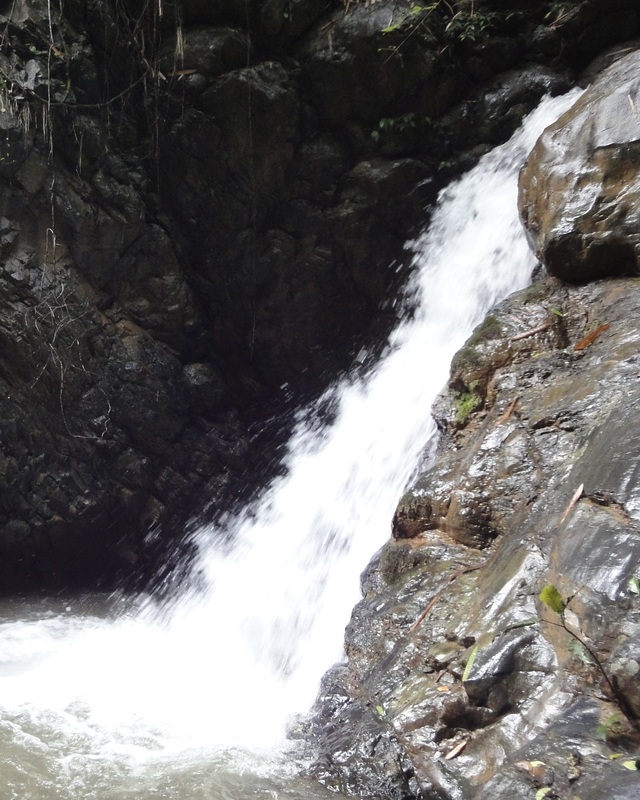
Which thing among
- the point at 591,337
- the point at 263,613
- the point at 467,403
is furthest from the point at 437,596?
the point at 263,613

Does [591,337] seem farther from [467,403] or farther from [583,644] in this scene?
[583,644]

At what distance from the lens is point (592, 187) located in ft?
11.3

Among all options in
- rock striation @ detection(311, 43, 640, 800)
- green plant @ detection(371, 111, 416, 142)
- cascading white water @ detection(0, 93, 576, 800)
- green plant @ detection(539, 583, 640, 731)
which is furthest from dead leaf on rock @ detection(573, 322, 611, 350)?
green plant @ detection(371, 111, 416, 142)

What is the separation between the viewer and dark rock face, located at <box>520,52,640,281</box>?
10.8 ft

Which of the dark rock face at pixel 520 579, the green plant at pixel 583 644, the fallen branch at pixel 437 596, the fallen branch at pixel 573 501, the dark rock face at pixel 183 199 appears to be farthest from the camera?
the dark rock face at pixel 183 199

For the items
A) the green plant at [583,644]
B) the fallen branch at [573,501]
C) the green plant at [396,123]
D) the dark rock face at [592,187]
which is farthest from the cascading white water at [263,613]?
the fallen branch at [573,501]

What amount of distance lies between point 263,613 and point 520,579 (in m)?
2.42

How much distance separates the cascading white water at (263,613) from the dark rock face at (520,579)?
63cm

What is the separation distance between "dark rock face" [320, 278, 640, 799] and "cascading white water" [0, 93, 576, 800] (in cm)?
63

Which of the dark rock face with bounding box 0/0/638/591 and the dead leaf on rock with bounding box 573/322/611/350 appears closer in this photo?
the dead leaf on rock with bounding box 573/322/611/350

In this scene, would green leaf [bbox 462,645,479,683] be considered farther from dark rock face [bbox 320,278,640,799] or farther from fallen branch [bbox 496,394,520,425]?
fallen branch [bbox 496,394,520,425]

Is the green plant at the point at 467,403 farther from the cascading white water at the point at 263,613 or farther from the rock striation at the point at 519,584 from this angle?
the cascading white water at the point at 263,613

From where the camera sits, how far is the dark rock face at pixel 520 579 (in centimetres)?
173

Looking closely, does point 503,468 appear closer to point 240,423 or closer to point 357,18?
point 240,423
